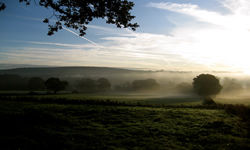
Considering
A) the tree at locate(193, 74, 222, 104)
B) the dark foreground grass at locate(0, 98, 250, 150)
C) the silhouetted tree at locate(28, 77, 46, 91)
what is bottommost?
the silhouetted tree at locate(28, 77, 46, 91)

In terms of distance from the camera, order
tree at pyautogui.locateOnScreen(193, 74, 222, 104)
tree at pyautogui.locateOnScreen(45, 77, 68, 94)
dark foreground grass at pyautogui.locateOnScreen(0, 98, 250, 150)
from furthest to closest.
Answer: tree at pyautogui.locateOnScreen(45, 77, 68, 94), tree at pyautogui.locateOnScreen(193, 74, 222, 104), dark foreground grass at pyautogui.locateOnScreen(0, 98, 250, 150)

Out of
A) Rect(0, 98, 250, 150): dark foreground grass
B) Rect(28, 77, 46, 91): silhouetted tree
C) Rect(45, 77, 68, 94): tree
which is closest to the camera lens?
Rect(0, 98, 250, 150): dark foreground grass

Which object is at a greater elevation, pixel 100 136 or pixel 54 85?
pixel 100 136

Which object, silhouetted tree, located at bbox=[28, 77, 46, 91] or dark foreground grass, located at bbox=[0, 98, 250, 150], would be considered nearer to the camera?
dark foreground grass, located at bbox=[0, 98, 250, 150]

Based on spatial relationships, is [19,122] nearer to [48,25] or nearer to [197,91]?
[48,25]

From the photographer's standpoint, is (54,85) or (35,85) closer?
(54,85)

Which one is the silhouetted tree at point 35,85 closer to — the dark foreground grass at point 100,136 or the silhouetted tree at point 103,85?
the silhouetted tree at point 103,85

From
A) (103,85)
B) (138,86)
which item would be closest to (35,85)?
(103,85)

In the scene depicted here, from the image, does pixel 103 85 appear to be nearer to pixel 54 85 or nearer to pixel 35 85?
pixel 35 85

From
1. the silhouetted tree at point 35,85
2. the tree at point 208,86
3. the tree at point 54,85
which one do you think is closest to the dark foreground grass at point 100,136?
the tree at point 208,86

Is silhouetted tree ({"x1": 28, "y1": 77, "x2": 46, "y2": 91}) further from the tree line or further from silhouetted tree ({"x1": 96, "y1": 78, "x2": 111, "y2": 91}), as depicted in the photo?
silhouetted tree ({"x1": 96, "y1": 78, "x2": 111, "y2": 91})

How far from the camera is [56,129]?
14758 mm

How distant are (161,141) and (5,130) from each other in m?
11.6

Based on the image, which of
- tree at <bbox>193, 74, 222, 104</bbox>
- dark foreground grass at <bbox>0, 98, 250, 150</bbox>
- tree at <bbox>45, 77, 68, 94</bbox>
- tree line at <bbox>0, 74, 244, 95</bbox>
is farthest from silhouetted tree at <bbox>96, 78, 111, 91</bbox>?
dark foreground grass at <bbox>0, 98, 250, 150</bbox>
